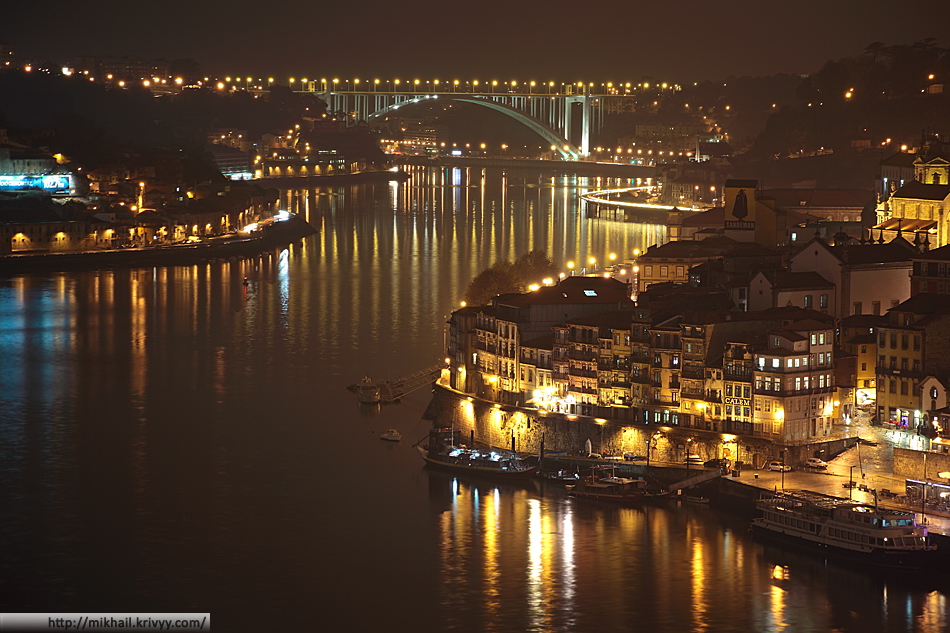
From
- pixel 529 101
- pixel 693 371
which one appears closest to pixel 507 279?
pixel 693 371

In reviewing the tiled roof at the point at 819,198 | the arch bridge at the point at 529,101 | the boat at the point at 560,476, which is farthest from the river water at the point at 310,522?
the arch bridge at the point at 529,101

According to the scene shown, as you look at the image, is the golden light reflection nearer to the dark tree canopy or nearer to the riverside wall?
the riverside wall

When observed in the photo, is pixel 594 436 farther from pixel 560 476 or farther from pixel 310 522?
pixel 310 522

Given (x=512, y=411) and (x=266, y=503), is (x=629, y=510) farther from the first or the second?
(x=266, y=503)

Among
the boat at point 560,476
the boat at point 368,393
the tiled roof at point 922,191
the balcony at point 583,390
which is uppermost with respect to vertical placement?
the tiled roof at point 922,191

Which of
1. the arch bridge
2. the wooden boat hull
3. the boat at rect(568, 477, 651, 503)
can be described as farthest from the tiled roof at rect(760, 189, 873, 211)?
the arch bridge

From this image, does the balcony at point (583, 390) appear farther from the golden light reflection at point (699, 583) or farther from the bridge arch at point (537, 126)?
the bridge arch at point (537, 126)

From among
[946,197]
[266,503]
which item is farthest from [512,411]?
[946,197]
